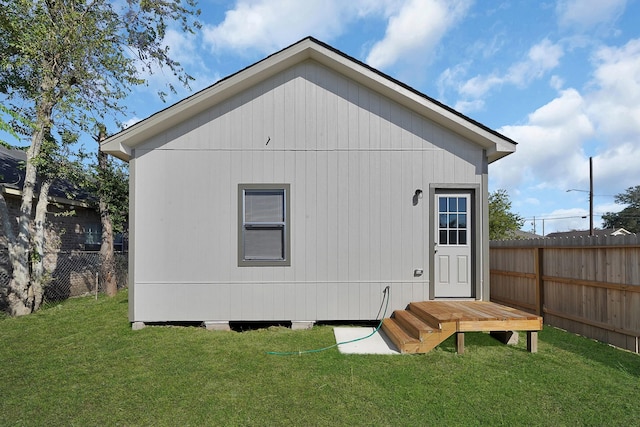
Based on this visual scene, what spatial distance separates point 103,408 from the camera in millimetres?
3102

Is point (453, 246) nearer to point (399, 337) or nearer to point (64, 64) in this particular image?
point (399, 337)

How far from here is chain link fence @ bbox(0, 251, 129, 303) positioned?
929 centimetres

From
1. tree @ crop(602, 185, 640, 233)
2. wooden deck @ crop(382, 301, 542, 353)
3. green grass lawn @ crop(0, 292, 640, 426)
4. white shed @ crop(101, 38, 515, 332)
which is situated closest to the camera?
green grass lawn @ crop(0, 292, 640, 426)

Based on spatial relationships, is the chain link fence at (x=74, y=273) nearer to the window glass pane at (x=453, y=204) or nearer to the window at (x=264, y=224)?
the window at (x=264, y=224)

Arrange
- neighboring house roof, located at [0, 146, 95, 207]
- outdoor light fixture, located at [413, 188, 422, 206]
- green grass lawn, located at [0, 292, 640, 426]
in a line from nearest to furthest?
1. green grass lawn, located at [0, 292, 640, 426]
2. outdoor light fixture, located at [413, 188, 422, 206]
3. neighboring house roof, located at [0, 146, 95, 207]

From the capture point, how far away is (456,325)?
4336 mm

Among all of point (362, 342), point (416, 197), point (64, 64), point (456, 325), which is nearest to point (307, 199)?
point (416, 197)

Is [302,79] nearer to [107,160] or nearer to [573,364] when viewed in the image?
[573,364]

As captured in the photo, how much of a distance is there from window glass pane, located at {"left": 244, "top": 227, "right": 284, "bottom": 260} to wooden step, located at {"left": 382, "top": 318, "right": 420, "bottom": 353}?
207cm

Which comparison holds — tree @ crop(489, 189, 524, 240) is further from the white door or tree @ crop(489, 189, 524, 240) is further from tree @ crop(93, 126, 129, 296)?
tree @ crop(93, 126, 129, 296)

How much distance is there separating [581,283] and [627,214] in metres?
49.8

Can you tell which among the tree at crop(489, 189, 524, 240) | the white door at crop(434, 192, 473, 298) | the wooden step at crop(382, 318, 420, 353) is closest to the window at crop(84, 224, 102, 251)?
the wooden step at crop(382, 318, 420, 353)

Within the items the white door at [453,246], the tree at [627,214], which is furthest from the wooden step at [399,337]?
A: the tree at [627,214]

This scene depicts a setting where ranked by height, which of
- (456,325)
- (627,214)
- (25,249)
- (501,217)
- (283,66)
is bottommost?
(456,325)
